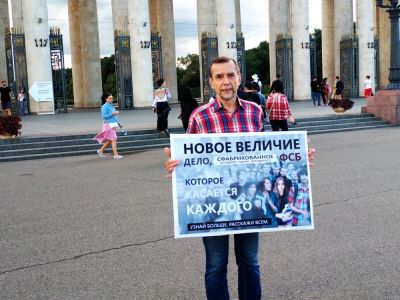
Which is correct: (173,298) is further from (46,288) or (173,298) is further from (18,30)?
(18,30)

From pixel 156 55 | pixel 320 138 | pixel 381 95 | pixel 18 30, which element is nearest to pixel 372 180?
pixel 320 138

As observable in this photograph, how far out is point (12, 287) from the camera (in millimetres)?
5086

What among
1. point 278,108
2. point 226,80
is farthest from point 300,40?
point 226,80

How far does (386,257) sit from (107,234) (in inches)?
126

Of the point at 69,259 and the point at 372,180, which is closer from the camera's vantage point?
the point at 69,259

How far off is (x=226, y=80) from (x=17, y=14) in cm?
3165

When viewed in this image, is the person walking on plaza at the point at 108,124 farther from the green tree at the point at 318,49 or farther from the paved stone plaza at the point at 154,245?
the green tree at the point at 318,49

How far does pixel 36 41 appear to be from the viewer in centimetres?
3059

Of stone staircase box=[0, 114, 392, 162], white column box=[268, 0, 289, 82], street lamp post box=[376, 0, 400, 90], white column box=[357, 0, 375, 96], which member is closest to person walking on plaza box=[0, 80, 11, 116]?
stone staircase box=[0, 114, 392, 162]

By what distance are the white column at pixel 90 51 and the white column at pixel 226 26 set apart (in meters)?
9.80

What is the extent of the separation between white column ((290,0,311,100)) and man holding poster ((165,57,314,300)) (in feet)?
120

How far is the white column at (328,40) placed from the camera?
45875 mm

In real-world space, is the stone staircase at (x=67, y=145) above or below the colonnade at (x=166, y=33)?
below

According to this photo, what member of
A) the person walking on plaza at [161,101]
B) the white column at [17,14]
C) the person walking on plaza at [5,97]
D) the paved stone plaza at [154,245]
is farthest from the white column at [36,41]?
the paved stone plaza at [154,245]
